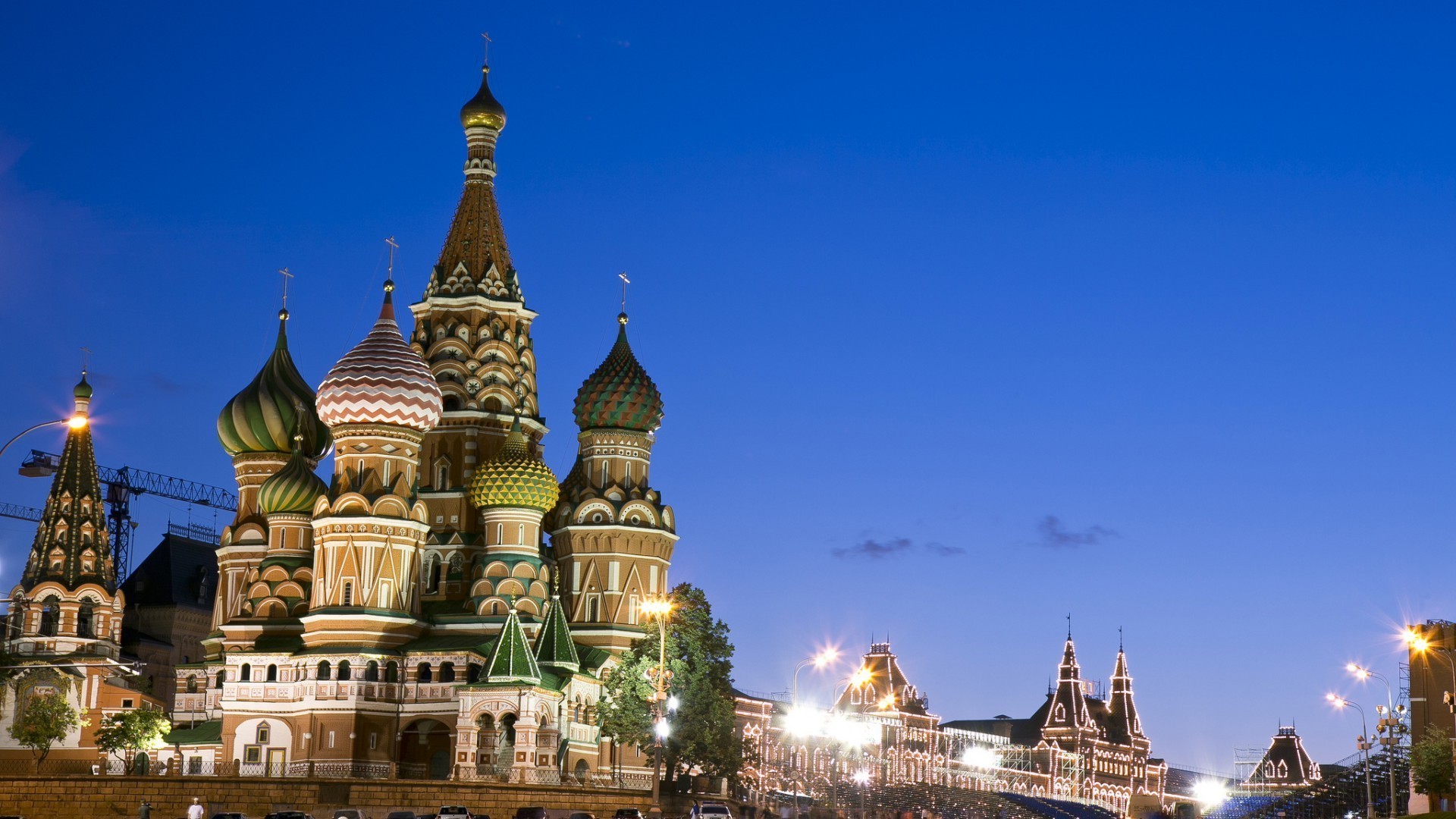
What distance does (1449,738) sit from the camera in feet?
230

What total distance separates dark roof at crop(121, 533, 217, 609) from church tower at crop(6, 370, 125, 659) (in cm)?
2164

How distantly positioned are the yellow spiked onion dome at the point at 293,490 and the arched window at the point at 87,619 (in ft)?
32.9

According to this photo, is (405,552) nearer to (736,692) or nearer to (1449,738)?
(1449,738)

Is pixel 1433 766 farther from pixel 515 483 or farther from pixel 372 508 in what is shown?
pixel 372 508

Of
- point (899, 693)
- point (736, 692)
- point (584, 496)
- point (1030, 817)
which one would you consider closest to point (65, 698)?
point (584, 496)

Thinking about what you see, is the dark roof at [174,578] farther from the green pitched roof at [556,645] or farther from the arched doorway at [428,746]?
the green pitched roof at [556,645]

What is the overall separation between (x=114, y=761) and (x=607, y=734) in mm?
21510

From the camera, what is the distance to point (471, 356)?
82.6m

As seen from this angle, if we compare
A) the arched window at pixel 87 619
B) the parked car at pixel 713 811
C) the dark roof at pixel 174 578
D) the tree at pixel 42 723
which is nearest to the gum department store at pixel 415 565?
the arched window at pixel 87 619

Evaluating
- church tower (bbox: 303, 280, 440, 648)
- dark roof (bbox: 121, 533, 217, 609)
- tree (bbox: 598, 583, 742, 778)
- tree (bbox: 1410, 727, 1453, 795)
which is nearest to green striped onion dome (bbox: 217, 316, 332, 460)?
church tower (bbox: 303, 280, 440, 648)

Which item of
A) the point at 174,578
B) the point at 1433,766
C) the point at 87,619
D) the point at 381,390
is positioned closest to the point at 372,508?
the point at 381,390

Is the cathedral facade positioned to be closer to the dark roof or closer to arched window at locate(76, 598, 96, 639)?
arched window at locate(76, 598, 96, 639)

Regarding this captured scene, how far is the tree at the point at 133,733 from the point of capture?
7394cm

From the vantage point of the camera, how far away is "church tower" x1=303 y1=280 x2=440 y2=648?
72625mm
